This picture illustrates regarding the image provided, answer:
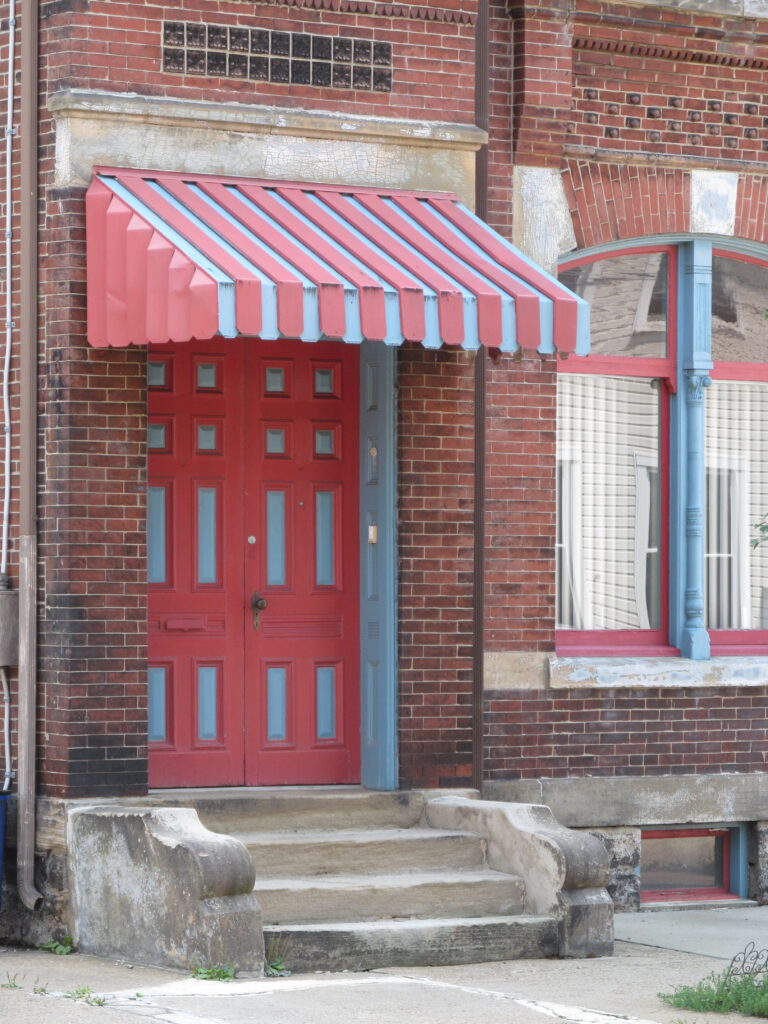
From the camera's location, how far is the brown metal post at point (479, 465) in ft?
36.4

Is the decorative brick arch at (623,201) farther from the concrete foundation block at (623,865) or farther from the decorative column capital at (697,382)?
the concrete foundation block at (623,865)

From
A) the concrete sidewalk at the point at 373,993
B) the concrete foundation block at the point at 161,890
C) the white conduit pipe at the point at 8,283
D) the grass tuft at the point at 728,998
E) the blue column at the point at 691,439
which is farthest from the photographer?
the blue column at the point at 691,439

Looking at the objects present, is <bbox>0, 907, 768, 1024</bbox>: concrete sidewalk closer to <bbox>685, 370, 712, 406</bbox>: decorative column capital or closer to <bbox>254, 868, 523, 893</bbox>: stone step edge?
<bbox>254, 868, 523, 893</bbox>: stone step edge

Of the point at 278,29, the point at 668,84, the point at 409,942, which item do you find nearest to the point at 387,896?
the point at 409,942

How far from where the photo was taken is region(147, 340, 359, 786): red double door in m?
10.7

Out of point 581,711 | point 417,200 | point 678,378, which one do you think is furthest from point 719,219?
point 581,711

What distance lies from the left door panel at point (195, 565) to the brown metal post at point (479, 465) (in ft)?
4.51

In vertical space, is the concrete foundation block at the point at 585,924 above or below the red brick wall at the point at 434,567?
below

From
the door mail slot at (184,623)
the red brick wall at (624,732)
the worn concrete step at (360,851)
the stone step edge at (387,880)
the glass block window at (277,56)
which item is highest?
the glass block window at (277,56)

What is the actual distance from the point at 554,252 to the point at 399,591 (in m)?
2.42

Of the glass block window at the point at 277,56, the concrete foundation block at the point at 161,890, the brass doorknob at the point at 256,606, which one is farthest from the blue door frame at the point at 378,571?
the concrete foundation block at the point at 161,890

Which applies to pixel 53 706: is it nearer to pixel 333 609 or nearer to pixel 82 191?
pixel 333 609

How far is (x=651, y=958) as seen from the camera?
32.7 feet

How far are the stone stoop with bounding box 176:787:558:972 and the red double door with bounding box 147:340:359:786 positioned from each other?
338mm
